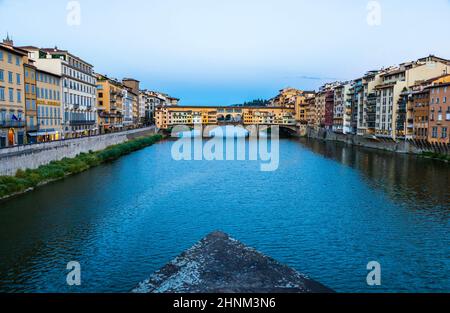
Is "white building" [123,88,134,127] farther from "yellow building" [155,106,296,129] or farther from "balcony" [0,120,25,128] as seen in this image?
"balcony" [0,120,25,128]

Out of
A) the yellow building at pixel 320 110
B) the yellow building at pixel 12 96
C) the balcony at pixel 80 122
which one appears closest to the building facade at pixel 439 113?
the yellow building at pixel 12 96

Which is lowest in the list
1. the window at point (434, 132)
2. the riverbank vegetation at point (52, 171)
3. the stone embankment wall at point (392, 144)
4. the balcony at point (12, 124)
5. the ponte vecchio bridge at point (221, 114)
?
the riverbank vegetation at point (52, 171)

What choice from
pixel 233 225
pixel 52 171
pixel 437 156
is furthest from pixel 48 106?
pixel 437 156

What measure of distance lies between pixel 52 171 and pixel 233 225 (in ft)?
52.6

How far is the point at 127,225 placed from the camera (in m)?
18.4

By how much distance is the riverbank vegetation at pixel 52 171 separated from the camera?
74.2 ft

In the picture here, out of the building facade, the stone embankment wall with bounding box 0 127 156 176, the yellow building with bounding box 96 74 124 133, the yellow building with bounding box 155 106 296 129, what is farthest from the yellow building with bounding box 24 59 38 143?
the yellow building with bounding box 155 106 296 129

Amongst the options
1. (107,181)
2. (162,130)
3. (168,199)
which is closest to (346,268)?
(168,199)

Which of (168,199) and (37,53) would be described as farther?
(37,53)

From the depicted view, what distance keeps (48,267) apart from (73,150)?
970 inches

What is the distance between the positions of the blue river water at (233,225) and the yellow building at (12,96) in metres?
6.76

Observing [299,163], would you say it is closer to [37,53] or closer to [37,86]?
[37,86]

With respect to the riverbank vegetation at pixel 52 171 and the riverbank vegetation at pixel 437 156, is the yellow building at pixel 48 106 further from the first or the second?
the riverbank vegetation at pixel 437 156

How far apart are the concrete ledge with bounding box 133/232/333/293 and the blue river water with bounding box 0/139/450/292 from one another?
407 cm
